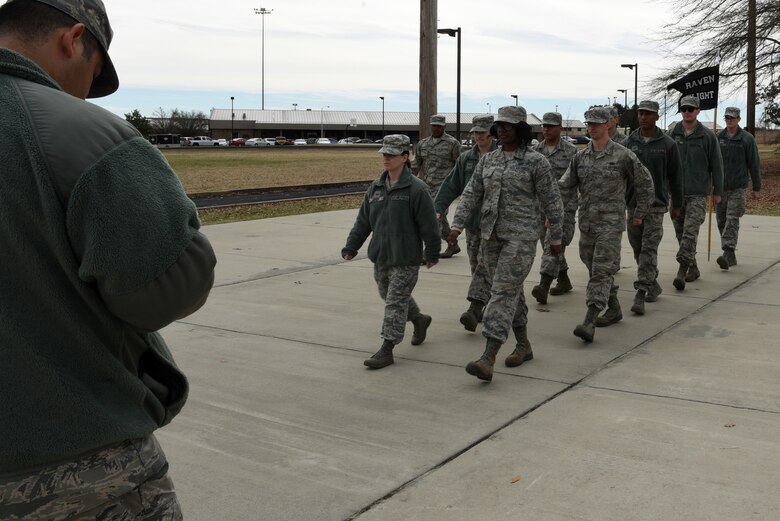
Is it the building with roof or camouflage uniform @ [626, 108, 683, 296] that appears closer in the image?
camouflage uniform @ [626, 108, 683, 296]

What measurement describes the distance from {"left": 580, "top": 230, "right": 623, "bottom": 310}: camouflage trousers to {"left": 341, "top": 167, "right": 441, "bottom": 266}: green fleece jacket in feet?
4.96

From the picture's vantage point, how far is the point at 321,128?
130625 millimetres

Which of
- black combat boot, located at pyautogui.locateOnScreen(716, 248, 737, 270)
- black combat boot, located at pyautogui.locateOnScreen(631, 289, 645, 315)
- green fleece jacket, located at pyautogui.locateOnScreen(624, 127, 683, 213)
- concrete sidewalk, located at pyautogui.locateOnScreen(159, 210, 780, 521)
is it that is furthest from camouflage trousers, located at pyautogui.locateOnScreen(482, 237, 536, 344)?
black combat boot, located at pyautogui.locateOnScreen(716, 248, 737, 270)

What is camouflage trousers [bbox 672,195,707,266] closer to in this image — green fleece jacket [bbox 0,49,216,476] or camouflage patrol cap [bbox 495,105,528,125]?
camouflage patrol cap [bbox 495,105,528,125]

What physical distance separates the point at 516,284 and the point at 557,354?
908mm

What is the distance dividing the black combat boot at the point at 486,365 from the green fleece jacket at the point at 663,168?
3.23 metres

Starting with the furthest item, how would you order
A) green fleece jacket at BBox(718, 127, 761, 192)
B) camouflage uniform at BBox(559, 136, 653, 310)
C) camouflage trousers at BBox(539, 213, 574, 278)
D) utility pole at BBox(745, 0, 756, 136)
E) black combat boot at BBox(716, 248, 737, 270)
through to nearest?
utility pole at BBox(745, 0, 756, 136) → green fleece jacket at BBox(718, 127, 761, 192) → black combat boot at BBox(716, 248, 737, 270) → camouflage trousers at BBox(539, 213, 574, 278) → camouflage uniform at BBox(559, 136, 653, 310)

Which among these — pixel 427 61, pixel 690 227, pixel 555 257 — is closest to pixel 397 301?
pixel 555 257

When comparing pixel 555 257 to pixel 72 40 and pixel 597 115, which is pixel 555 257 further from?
pixel 72 40

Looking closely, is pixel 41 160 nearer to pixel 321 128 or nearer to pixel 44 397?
pixel 44 397

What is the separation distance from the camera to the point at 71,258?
172 centimetres

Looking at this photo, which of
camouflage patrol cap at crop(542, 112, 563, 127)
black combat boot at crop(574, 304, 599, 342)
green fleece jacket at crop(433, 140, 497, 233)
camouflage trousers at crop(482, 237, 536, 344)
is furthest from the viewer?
camouflage patrol cap at crop(542, 112, 563, 127)

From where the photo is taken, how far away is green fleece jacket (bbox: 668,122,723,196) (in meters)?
9.72

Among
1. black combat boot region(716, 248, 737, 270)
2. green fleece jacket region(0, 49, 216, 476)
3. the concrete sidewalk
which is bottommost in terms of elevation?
the concrete sidewalk
